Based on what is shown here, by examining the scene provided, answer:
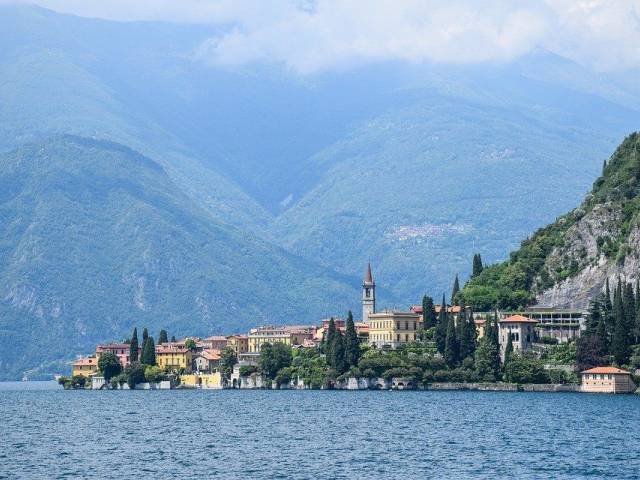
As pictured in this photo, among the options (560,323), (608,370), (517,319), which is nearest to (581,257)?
(560,323)

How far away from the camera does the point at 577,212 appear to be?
192000 mm

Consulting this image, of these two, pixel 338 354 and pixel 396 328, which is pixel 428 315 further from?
pixel 338 354

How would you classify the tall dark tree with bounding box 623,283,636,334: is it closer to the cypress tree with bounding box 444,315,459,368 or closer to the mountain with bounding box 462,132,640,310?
the mountain with bounding box 462,132,640,310

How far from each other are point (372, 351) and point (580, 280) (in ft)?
75.2

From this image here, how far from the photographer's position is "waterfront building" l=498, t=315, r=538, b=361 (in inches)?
6624

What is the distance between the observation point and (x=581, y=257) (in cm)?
18100

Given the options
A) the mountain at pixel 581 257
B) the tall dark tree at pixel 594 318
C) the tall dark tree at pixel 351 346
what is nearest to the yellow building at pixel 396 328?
the mountain at pixel 581 257

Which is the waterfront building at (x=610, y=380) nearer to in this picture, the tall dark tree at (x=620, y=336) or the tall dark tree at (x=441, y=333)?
the tall dark tree at (x=620, y=336)

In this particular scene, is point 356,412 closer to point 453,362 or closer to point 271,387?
point 453,362

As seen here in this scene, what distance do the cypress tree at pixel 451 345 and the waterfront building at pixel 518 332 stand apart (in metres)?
4.75

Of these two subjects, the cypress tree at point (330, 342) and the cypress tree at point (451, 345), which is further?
the cypress tree at point (330, 342)

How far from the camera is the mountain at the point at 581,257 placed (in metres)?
175

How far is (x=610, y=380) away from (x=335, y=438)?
173 ft

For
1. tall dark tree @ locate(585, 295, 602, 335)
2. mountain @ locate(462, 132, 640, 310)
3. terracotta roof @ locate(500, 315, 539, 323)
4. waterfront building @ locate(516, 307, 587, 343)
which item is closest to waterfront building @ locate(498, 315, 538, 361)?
terracotta roof @ locate(500, 315, 539, 323)
